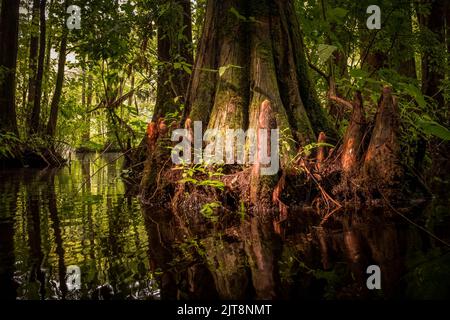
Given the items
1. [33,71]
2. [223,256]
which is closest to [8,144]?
[33,71]

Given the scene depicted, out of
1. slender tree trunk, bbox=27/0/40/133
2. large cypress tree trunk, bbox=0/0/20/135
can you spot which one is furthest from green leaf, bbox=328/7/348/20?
slender tree trunk, bbox=27/0/40/133

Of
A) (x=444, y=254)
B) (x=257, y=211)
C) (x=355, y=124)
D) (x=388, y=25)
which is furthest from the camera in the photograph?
(x=388, y=25)

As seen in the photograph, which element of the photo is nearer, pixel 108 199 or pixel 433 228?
pixel 433 228

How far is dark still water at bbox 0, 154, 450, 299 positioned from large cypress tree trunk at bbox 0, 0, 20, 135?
865 centimetres

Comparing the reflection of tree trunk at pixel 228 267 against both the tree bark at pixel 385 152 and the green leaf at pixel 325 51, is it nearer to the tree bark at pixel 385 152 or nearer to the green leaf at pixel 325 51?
the tree bark at pixel 385 152

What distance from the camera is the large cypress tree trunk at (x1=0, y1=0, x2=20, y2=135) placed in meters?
10.6

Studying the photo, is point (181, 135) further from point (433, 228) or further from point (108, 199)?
point (433, 228)

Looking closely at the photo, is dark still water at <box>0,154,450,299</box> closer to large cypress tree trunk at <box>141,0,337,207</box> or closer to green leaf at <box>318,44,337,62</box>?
large cypress tree trunk at <box>141,0,337,207</box>

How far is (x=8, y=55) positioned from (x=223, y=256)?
11441mm

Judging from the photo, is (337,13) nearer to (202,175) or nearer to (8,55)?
(202,175)

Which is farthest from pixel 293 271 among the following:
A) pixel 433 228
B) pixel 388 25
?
pixel 388 25

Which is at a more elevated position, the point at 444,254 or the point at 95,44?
the point at 95,44

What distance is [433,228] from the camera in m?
2.59

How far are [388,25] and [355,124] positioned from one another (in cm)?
257
